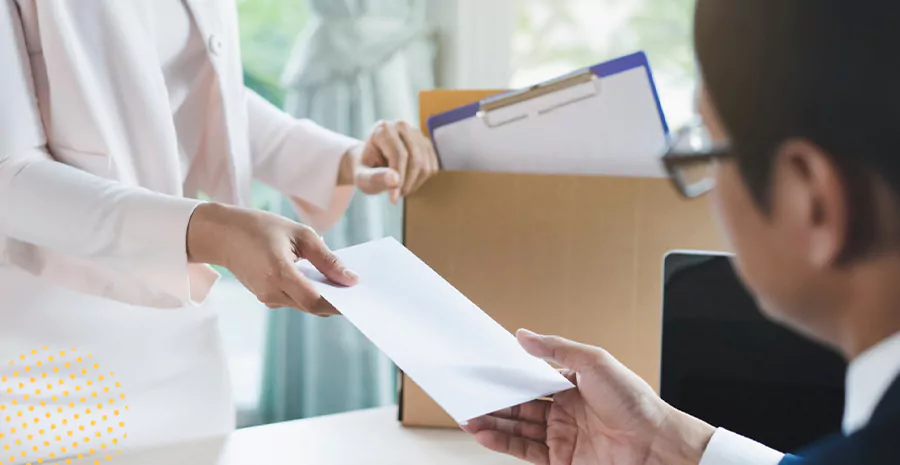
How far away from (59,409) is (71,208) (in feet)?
0.78

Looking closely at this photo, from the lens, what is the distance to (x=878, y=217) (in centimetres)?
44

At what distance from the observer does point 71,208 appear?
88 centimetres

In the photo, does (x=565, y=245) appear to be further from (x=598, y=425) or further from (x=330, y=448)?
(x=330, y=448)

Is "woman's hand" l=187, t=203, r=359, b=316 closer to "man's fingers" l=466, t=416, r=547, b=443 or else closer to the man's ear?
"man's fingers" l=466, t=416, r=547, b=443

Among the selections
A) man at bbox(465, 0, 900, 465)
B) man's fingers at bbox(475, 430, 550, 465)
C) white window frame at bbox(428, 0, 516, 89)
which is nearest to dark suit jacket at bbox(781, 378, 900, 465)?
man at bbox(465, 0, 900, 465)

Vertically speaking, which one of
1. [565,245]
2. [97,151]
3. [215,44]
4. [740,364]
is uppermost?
[215,44]

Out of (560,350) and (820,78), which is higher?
(820,78)

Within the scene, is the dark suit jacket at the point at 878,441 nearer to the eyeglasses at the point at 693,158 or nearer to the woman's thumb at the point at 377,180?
the eyeglasses at the point at 693,158

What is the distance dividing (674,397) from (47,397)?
26.8 inches

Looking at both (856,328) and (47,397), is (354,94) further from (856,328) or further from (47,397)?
(856,328)

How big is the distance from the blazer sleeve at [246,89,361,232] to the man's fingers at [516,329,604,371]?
0.49 meters

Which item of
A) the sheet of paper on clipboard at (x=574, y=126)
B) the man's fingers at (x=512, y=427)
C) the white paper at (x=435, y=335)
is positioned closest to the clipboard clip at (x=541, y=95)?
the sheet of paper on clipboard at (x=574, y=126)

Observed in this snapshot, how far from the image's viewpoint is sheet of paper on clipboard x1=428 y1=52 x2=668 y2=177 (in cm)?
103

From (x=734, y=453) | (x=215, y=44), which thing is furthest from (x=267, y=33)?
(x=734, y=453)
